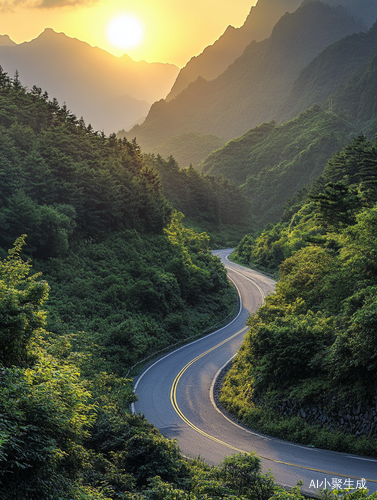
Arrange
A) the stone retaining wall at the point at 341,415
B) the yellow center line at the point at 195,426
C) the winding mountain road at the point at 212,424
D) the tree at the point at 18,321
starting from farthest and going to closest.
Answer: the stone retaining wall at the point at 341,415 < the yellow center line at the point at 195,426 < the winding mountain road at the point at 212,424 < the tree at the point at 18,321

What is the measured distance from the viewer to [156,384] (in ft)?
80.2

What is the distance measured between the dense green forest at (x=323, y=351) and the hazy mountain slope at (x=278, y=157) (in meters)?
90.0

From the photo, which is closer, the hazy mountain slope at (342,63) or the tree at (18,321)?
the tree at (18,321)

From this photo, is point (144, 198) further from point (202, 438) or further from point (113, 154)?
point (202, 438)

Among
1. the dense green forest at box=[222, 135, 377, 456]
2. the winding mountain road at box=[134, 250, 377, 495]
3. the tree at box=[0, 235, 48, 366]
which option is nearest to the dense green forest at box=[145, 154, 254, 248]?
the winding mountain road at box=[134, 250, 377, 495]

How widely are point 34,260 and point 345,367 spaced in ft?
82.2

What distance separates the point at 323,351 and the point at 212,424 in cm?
680

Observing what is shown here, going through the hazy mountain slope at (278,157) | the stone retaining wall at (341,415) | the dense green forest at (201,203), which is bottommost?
the stone retaining wall at (341,415)

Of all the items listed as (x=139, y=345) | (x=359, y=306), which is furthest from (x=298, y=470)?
(x=139, y=345)

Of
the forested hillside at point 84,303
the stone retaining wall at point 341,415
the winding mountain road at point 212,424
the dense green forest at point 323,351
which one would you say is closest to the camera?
the forested hillside at point 84,303

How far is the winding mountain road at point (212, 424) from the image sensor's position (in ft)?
40.3

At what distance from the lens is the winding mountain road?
12.3 meters

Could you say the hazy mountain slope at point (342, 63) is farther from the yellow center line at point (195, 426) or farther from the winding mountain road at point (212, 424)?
the winding mountain road at point (212, 424)

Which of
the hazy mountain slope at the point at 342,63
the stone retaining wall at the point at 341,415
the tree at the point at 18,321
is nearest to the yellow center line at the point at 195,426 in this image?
the stone retaining wall at the point at 341,415
